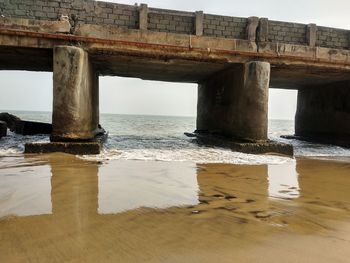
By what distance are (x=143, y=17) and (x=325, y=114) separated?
31.5ft

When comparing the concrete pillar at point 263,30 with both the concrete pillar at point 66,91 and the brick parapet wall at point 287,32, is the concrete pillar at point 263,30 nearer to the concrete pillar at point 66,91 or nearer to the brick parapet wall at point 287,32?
the brick parapet wall at point 287,32

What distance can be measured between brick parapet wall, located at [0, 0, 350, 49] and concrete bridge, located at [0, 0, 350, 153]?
0.09 feet

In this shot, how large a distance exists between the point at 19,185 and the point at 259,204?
124 inches

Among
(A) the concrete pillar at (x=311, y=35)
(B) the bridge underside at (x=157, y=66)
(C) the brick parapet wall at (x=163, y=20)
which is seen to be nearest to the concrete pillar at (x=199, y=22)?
(C) the brick parapet wall at (x=163, y=20)

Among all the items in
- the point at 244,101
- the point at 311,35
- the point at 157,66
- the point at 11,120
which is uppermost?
the point at 311,35

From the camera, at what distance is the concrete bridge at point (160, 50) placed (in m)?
8.05

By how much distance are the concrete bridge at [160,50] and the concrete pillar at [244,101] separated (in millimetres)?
30

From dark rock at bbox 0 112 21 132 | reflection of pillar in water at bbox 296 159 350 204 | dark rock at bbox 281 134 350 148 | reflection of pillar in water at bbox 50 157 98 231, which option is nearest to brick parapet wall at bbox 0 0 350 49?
dark rock at bbox 281 134 350 148

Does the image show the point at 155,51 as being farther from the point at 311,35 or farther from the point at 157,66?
the point at 311,35

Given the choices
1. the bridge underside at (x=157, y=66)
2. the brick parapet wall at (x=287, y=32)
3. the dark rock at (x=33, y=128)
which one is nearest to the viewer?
the bridge underside at (x=157, y=66)

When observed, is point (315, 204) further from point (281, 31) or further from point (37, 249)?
point (281, 31)

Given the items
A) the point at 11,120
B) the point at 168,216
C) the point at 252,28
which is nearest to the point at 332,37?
the point at 252,28

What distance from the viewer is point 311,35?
10133 mm

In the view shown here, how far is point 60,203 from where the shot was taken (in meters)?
3.48
